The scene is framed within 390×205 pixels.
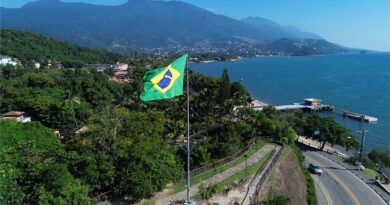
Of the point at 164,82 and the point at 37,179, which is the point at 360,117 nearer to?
the point at 164,82

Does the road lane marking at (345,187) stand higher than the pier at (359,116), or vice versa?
the road lane marking at (345,187)

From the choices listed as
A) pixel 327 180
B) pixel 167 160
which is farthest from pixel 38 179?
pixel 327 180

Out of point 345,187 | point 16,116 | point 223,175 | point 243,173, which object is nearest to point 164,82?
point 223,175

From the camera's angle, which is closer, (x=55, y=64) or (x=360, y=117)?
(x=360, y=117)

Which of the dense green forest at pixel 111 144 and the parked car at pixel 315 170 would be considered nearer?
the dense green forest at pixel 111 144

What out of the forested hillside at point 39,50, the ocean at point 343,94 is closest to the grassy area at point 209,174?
the ocean at point 343,94

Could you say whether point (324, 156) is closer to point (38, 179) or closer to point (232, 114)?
point (232, 114)

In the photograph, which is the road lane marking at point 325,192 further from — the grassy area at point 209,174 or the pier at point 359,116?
the pier at point 359,116
